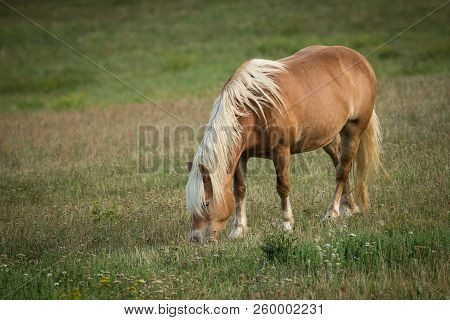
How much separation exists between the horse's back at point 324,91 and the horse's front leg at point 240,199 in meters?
0.79

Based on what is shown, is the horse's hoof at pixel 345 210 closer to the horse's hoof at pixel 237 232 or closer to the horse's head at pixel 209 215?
the horse's hoof at pixel 237 232

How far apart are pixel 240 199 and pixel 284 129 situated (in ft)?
3.42

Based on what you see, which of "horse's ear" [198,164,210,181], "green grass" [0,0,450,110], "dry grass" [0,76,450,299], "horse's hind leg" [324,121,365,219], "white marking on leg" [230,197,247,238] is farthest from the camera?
"green grass" [0,0,450,110]

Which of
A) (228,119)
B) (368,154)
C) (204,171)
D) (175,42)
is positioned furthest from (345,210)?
(175,42)

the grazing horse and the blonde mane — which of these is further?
the grazing horse

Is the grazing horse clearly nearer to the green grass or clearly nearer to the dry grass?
the dry grass

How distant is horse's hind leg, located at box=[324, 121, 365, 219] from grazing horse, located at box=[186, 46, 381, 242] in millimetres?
13

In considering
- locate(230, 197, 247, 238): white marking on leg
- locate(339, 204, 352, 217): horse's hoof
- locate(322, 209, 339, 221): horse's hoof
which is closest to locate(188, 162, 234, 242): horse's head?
locate(230, 197, 247, 238): white marking on leg

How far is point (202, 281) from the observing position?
18.8 feet

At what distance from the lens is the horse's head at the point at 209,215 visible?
639cm

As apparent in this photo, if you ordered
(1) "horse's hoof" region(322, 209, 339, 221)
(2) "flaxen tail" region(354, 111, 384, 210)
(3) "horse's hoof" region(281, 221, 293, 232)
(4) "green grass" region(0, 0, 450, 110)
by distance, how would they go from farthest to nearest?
(4) "green grass" region(0, 0, 450, 110), (2) "flaxen tail" region(354, 111, 384, 210), (1) "horse's hoof" region(322, 209, 339, 221), (3) "horse's hoof" region(281, 221, 293, 232)

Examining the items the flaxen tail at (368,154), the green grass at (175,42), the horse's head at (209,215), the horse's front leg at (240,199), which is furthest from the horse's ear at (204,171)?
the green grass at (175,42)

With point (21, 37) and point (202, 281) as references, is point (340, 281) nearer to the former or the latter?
point (202, 281)

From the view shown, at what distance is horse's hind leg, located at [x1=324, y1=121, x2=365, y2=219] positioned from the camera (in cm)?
Answer: 799
